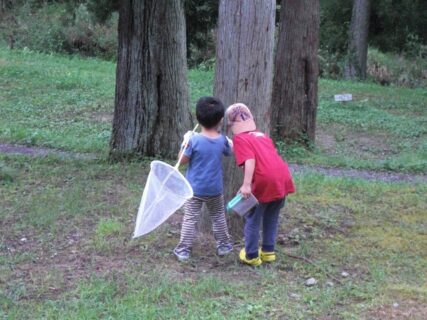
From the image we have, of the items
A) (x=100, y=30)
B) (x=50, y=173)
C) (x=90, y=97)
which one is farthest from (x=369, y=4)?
(x=50, y=173)

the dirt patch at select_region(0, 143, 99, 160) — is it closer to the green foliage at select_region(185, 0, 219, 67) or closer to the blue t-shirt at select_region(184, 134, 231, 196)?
the blue t-shirt at select_region(184, 134, 231, 196)

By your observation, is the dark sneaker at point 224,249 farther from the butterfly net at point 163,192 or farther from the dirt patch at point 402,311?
the dirt patch at point 402,311

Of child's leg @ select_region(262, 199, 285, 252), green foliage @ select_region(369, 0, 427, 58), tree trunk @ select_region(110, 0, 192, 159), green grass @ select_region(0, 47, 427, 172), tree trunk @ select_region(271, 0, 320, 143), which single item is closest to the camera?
child's leg @ select_region(262, 199, 285, 252)

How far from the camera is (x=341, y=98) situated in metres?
16.7

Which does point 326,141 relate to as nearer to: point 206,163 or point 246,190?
point 206,163

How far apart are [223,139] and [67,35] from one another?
22485 millimetres

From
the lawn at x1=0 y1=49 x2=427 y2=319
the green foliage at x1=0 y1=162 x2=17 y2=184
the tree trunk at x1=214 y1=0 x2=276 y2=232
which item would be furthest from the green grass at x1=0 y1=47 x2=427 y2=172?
the tree trunk at x1=214 y1=0 x2=276 y2=232

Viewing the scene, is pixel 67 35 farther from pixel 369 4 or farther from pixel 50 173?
pixel 50 173

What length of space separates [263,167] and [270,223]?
56cm

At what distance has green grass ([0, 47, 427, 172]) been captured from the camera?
437 inches

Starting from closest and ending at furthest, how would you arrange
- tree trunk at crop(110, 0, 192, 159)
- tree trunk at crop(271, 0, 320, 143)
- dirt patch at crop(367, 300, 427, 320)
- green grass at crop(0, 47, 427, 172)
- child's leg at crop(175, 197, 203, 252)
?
dirt patch at crop(367, 300, 427, 320)
child's leg at crop(175, 197, 203, 252)
tree trunk at crop(110, 0, 192, 159)
green grass at crop(0, 47, 427, 172)
tree trunk at crop(271, 0, 320, 143)

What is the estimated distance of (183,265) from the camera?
5387 mm

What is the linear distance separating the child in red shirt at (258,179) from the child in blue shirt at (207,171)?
157 millimetres

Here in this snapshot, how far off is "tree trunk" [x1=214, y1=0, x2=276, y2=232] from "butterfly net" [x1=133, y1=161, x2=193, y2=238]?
1.02 metres
